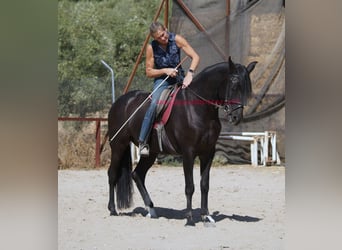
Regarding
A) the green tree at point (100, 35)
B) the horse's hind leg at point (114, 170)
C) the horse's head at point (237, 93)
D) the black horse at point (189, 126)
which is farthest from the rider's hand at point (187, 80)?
the green tree at point (100, 35)

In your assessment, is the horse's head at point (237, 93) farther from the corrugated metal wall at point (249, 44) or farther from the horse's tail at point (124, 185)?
the corrugated metal wall at point (249, 44)

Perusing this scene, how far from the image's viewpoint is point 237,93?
18.0 feet

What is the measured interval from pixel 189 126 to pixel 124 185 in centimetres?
89

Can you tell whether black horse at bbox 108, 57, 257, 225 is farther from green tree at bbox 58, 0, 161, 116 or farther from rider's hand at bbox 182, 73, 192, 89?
green tree at bbox 58, 0, 161, 116

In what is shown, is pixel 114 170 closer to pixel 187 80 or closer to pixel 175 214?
pixel 175 214

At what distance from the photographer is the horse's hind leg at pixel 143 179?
240 inches

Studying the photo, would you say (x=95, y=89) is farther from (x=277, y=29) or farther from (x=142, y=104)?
(x=142, y=104)

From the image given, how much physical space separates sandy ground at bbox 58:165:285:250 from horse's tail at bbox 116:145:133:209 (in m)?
0.09

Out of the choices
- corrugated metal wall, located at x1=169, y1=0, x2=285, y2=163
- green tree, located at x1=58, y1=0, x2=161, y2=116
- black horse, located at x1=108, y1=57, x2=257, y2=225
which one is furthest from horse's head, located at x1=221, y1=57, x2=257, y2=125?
green tree, located at x1=58, y1=0, x2=161, y2=116
